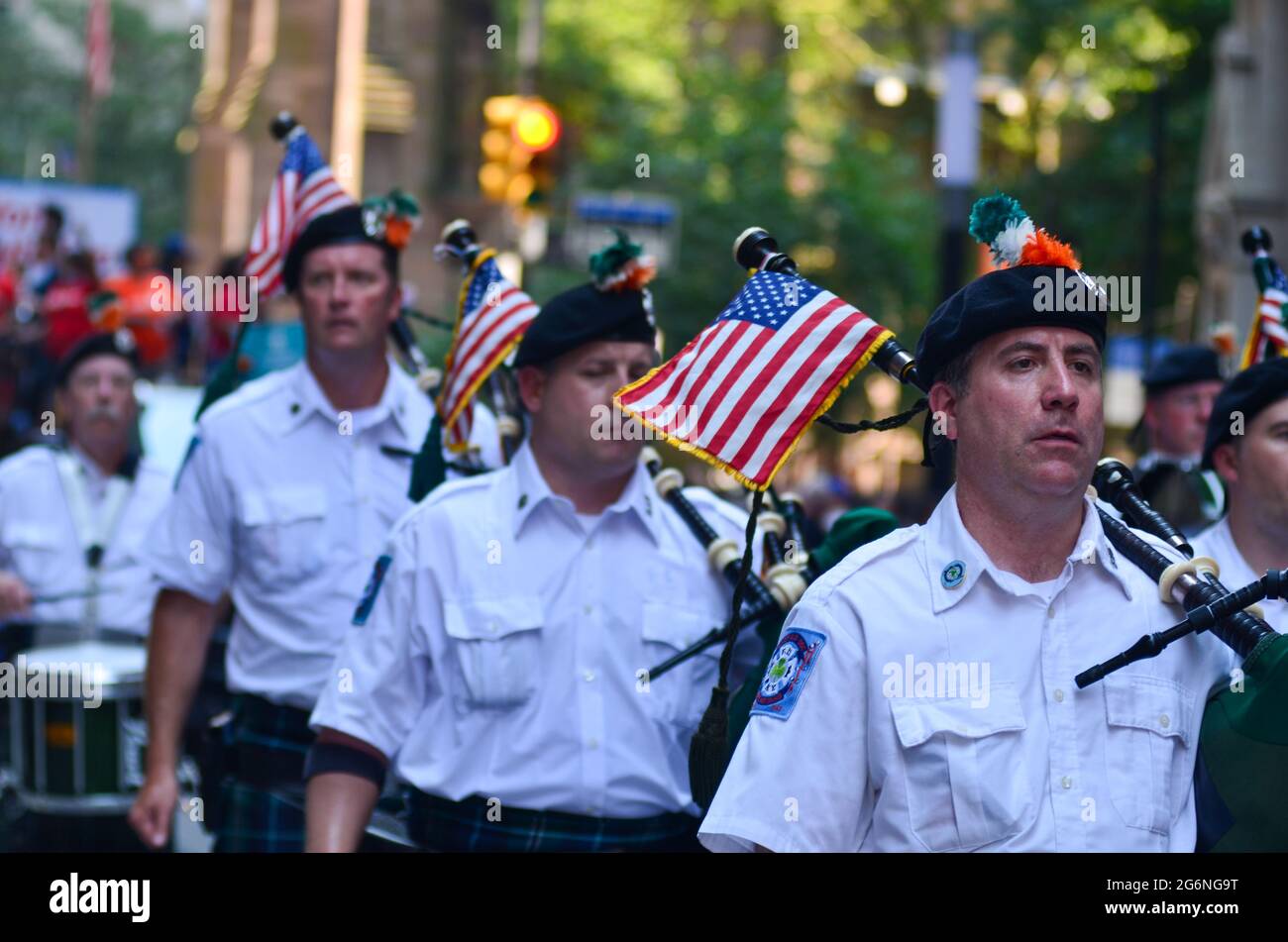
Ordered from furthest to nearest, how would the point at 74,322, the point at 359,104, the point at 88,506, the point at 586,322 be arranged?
Result: the point at 359,104
the point at 74,322
the point at 88,506
the point at 586,322

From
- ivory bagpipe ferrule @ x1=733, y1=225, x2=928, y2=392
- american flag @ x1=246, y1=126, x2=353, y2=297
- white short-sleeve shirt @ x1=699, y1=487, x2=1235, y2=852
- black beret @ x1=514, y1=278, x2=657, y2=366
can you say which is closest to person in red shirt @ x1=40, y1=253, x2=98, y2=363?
american flag @ x1=246, y1=126, x2=353, y2=297

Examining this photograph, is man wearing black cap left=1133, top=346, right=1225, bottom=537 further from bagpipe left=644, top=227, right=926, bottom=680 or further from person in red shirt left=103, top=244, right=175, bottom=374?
person in red shirt left=103, top=244, right=175, bottom=374

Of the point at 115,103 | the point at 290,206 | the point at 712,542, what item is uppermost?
the point at 115,103

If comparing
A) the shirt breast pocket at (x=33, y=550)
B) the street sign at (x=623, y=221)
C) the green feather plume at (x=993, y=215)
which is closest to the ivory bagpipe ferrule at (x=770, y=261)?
the green feather plume at (x=993, y=215)

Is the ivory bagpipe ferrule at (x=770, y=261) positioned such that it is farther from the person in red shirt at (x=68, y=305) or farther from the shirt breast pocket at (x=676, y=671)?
the person in red shirt at (x=68, y=305)

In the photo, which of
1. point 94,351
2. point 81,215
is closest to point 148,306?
point 94,351

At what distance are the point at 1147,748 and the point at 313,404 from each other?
11.4ft

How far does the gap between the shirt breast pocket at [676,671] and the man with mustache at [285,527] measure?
1.43m

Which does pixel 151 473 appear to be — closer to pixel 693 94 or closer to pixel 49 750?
pixel 49 750

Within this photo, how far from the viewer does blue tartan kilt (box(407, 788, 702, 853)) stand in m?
4.68

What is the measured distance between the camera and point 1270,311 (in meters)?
5.91

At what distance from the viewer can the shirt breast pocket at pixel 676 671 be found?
4840 mm

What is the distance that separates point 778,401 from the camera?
3.90 m

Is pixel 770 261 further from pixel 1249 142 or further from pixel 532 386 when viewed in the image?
pixel 1249 142
